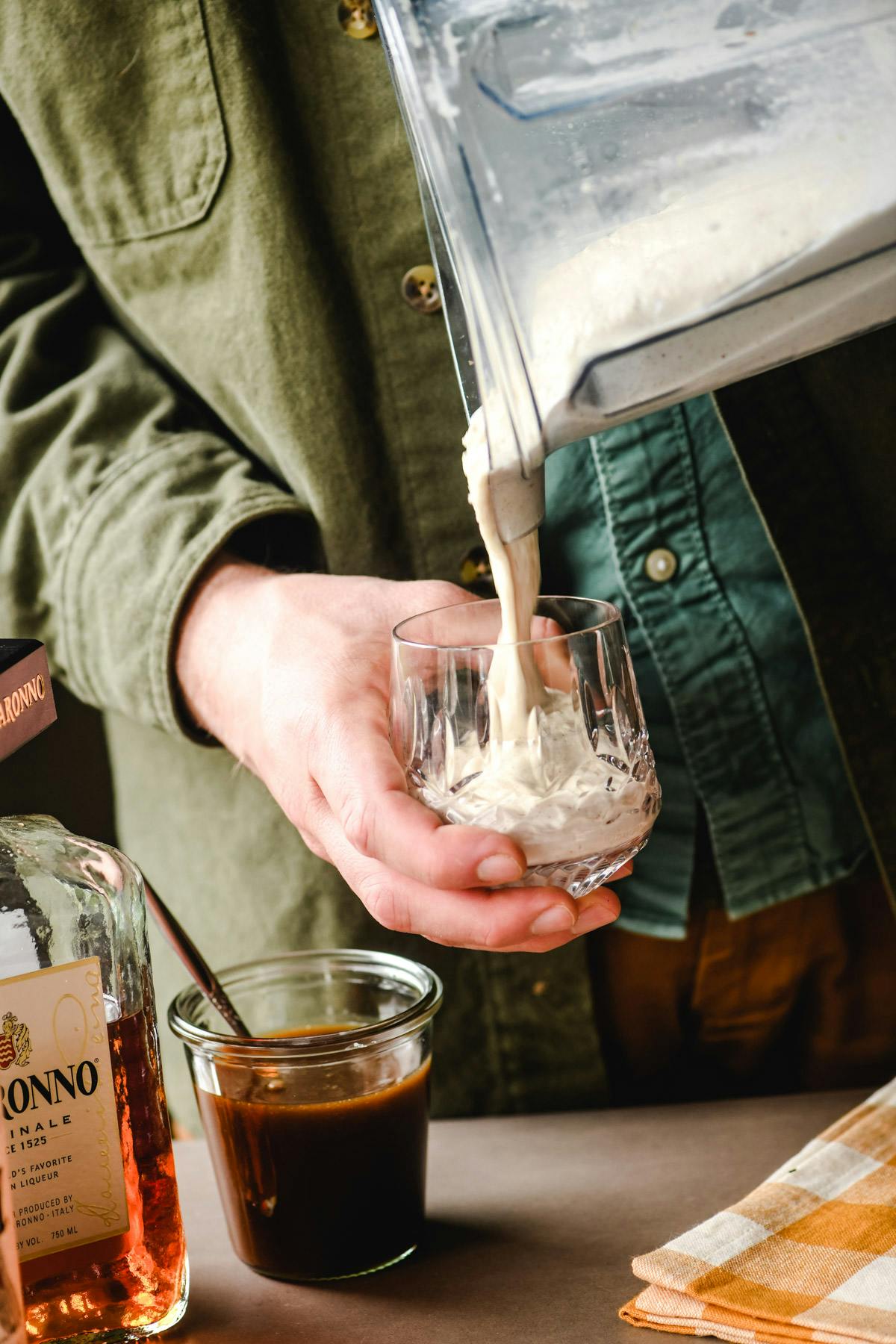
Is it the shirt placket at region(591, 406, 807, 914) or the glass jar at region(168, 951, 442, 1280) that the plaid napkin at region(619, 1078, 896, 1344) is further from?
the shirt placket at region(591, 406, 807, 914)

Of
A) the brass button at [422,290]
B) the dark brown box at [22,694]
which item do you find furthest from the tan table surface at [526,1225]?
the brass button at [422,290]

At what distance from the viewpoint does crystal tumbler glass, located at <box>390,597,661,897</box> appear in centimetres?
64

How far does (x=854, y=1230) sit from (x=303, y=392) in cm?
65

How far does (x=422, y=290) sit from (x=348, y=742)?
1.37 ft

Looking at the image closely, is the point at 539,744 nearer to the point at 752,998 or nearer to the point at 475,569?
the point at 475,569

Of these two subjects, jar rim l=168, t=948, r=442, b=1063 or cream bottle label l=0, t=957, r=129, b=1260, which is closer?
cream bottle label l=0, t=957, r=129, b=1260

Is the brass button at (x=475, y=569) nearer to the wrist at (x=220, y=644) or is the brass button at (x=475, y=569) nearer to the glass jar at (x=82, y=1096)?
the wrist at (x=220, y=644)

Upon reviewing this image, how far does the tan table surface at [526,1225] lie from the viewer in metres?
0.67

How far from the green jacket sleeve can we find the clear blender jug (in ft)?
1.33

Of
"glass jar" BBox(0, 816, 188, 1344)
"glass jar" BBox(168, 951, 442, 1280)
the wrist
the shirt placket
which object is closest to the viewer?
"glass jar" BBox(0, 816, 188, 1344)

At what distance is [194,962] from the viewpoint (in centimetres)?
76

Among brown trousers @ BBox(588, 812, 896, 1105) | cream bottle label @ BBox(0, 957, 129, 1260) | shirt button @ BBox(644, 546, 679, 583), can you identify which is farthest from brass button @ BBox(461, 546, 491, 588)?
cream bottle label @ BBox(0, 957, 129, 1260)

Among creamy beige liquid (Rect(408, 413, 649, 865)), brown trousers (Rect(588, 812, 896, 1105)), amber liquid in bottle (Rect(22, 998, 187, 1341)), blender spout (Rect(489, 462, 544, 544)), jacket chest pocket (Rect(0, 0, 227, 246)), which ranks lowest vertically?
brown trousers (Rect(588, 812, 896, 1105))

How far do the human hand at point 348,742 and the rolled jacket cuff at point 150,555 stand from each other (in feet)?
0.07
